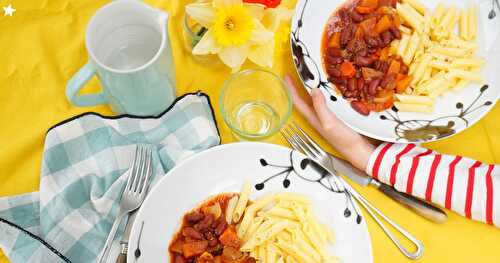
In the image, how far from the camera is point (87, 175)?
104 centimetres

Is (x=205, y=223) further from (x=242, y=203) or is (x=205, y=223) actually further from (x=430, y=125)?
(x=430, y=125)

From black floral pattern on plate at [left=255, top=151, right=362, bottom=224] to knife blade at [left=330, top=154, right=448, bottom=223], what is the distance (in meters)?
0.08

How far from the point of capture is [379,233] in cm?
106

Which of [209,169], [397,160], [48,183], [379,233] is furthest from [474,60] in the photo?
[48,183]

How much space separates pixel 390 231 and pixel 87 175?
58 cm

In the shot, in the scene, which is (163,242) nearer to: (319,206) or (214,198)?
(214,198)

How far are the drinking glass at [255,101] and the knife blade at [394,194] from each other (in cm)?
14

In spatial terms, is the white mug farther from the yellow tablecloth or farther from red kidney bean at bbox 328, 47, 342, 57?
red kidney bean at bbox 328, 47, 342, 57

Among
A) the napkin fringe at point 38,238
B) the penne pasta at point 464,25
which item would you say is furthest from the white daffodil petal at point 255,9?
the napkin fringe at point 38,238

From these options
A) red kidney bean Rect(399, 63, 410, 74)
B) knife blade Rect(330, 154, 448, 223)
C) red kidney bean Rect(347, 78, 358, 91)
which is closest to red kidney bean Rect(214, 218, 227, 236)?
knife blade Rect(330, 154, 448, 223)

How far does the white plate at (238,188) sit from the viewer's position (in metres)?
0.98

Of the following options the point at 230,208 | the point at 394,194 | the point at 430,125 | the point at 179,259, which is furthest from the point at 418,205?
the point at 179,259

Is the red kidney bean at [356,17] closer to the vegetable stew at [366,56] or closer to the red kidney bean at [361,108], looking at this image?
the vegetable stew at [366,56]

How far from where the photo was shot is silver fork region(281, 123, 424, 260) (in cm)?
104
